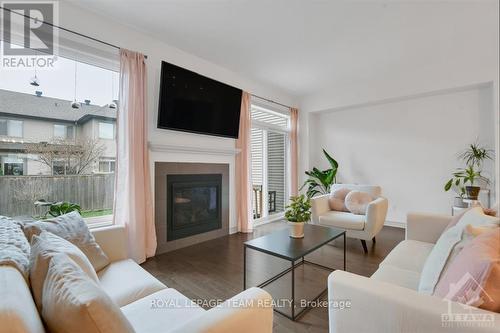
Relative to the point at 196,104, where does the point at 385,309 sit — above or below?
below

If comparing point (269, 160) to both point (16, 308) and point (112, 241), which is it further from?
point (16, 308)

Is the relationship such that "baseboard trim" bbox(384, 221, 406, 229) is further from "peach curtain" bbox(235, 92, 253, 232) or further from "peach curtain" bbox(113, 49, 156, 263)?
"peach curtain" bbox(113, 49, 156, 263)

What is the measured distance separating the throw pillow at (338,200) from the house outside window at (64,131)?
3391 mm

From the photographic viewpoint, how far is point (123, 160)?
2.61 m

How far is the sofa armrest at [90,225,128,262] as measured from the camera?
5.36 feet

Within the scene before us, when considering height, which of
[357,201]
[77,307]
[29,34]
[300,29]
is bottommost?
[357,201]

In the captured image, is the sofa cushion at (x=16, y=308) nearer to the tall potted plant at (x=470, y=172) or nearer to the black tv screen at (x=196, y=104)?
the black tv screen at (x=196, y=104)

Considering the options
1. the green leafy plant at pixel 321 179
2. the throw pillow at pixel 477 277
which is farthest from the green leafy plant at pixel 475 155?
the throw pillow at pixel 477 277

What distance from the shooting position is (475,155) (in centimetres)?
345

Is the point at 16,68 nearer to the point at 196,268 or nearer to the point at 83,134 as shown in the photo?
the point at 83,134

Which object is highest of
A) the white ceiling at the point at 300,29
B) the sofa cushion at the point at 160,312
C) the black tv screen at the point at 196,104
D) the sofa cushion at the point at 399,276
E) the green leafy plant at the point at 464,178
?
the white ceiling at the point at 300,29

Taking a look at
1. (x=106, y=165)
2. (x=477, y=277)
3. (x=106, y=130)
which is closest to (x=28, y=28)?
(x=106, y=130)

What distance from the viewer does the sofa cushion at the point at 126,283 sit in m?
1.24

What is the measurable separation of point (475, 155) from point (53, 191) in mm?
5454
